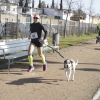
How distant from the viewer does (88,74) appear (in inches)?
349

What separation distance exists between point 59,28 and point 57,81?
2442 centimetres

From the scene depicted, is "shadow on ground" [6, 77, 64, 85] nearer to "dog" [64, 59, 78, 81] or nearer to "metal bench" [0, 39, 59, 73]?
"dog" [64, 59, 78, 81]

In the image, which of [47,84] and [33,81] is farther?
[33,81]

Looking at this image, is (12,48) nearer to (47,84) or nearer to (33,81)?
(33,81)

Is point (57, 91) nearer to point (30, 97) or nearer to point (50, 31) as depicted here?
point (30, 97)

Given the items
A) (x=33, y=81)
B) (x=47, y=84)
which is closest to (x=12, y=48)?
(x=33, y=81)

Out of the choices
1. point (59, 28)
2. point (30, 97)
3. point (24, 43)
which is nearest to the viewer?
point (30, 97)

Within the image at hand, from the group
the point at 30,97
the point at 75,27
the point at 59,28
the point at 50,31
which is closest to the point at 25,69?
the point at 30,97

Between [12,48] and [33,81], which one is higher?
[12,48]

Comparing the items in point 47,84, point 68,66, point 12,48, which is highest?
point 12,48

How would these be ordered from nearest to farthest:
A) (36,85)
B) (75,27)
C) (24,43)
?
(36,85)
(24,43)
(75,27)

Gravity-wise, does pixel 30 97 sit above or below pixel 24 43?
below

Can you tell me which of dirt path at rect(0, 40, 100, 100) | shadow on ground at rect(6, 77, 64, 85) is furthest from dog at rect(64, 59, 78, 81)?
shadow on ground at rect(6, 77, 64, 85)

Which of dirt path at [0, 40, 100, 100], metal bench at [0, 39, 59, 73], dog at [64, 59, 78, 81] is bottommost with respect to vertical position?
dirt path at [0, 40, 100, 100]
